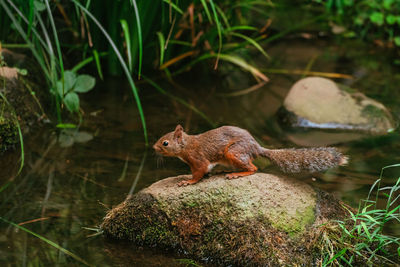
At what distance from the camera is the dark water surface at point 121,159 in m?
2.99

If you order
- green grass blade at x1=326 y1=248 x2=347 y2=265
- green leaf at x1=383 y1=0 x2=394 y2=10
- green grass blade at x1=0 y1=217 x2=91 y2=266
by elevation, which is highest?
green leaf at x1=383 y1=0 x2=394 y2=10

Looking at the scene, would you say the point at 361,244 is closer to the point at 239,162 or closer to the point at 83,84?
the point at 239,162

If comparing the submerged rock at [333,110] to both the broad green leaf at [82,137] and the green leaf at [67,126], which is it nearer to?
the broad green leaf at [82,137]

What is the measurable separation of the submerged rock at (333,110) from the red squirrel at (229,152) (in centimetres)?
217

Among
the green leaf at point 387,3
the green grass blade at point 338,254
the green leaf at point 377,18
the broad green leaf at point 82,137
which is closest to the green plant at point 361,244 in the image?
the green grass blade at point 338,254

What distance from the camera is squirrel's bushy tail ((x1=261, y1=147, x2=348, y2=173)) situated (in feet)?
9.58

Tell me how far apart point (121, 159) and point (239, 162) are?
56.8 inches

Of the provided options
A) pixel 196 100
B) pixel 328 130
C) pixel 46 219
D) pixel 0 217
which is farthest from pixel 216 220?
pixel 196 100

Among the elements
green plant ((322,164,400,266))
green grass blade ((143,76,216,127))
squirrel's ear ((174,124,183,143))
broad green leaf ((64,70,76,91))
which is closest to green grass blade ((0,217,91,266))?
squirrel's ear ((174,124,183,143))

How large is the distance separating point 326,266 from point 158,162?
1.75 m

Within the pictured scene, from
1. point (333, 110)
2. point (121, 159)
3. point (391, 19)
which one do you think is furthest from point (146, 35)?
point (391, 19)

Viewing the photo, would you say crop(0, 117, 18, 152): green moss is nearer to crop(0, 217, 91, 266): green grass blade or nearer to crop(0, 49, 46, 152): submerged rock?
crop(0, 49, 46, 152): submerged rock

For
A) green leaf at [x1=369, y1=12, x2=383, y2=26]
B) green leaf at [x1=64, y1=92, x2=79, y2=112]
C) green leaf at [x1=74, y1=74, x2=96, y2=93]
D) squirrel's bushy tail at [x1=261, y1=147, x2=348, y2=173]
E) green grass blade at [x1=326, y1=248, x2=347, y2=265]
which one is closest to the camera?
green grass blade at [x1=326, y1=248, x2=347, y2=265]

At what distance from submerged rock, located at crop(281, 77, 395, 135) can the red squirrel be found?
2.17 metres
